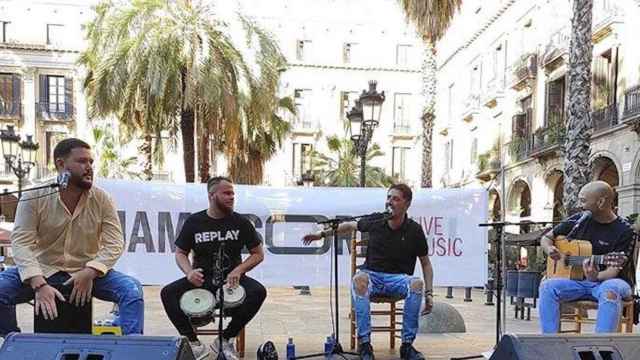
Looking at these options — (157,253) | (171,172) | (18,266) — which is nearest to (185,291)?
(18,266)

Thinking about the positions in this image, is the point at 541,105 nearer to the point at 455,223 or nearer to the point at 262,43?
the point at 262,43

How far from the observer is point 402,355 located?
4.19 meters

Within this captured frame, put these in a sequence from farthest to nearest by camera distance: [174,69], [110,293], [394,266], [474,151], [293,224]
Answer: [474,151] → [174,69] → [293,224] → [394,266] → [110,293]

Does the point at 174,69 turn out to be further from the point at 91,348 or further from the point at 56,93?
the point at 56,93

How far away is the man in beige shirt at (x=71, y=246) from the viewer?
3328mm

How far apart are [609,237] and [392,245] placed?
4.79ft

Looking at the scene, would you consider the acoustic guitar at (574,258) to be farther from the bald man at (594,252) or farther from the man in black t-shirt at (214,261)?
the man in black t-shirt at (214,261)

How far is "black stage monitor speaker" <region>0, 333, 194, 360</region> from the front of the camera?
2.45 metres

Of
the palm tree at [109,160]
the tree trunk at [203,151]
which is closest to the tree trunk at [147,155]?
the tree trunk at [203,151]

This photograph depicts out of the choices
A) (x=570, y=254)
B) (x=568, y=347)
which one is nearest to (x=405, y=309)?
(x=570, y=254)

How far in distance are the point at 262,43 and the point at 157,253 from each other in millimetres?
7625

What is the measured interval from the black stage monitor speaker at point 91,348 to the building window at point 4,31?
39332 millimetres

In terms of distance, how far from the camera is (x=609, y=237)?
405 cm

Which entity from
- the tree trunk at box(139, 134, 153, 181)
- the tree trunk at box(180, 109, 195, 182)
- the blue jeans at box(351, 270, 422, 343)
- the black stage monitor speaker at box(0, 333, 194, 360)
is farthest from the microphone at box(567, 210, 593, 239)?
the tree trunk at box(139, 134, 153, 181)
